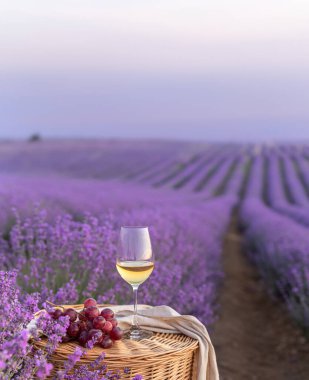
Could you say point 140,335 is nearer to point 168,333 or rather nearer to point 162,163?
point 168,333

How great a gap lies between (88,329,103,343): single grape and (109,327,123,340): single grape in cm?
6

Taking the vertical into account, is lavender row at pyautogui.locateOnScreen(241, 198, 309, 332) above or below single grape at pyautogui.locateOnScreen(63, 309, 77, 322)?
below

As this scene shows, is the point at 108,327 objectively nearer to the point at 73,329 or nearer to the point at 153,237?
the point at 73,329

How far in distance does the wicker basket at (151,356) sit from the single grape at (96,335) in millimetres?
30

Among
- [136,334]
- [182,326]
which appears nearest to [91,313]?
[136,334]

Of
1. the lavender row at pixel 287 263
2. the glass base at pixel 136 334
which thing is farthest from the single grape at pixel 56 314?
the lavender row at pixel 287 263

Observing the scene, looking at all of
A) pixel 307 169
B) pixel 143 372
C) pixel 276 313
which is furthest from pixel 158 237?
pixel 307 169

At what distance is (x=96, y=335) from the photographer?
176 cm

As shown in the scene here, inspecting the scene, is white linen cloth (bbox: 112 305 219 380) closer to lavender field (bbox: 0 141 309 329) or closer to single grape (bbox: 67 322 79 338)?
single grape (bbox: 67 322 79 338)

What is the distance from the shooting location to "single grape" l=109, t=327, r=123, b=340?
186 centimetres

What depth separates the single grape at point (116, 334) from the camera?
1863 millimetres

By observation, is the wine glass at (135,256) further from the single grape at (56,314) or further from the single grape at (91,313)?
the single grape at (56,314)

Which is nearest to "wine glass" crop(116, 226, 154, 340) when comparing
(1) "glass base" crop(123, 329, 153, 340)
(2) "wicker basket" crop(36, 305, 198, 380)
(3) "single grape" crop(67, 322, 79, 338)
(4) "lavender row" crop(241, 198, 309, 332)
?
(1) "glass base" crop(123, 329, 153, 340)

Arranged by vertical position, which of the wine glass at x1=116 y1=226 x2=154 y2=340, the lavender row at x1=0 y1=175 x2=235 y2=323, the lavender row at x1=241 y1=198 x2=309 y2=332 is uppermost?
the wine glass at x1=116 y1=226 x2=154 y2=340
